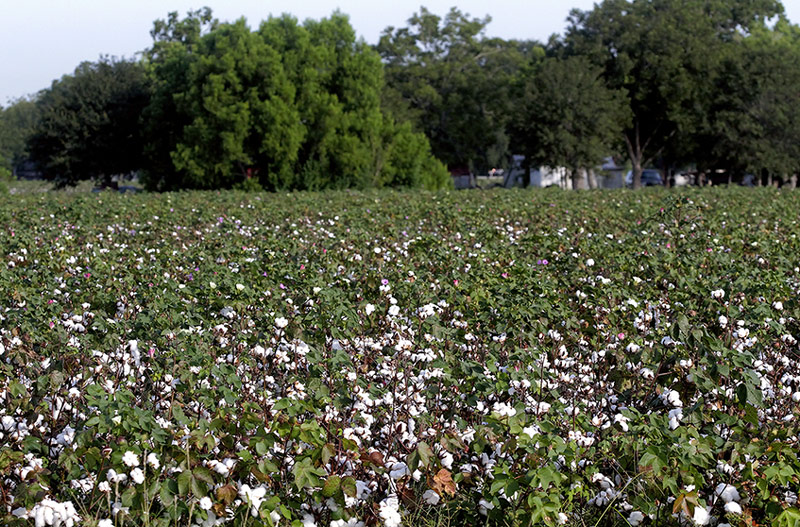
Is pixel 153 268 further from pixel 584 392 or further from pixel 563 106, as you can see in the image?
pixel 563 106

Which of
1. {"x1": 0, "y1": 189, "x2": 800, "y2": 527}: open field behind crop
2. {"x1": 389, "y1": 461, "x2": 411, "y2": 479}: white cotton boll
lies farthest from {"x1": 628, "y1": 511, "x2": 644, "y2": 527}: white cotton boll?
{"x1": 389, "y1": 461, "x2": 411, "y2": 479}: white cotton boll

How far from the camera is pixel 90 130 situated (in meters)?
45.9

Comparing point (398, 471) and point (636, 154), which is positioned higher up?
point (636, 154)

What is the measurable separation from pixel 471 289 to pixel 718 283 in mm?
1669

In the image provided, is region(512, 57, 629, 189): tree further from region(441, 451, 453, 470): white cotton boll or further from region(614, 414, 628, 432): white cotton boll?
region(441, 451, 453, 470): white cotton boll

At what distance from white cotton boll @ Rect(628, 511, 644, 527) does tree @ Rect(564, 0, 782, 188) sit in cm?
4394

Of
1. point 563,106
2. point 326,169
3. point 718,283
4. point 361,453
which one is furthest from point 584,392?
point 563,106

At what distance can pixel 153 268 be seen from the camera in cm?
672

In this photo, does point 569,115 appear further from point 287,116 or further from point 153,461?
point 153,461

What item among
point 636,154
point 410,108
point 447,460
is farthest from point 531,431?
point 410,108

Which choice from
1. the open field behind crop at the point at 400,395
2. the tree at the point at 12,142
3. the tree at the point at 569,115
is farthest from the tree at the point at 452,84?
the open field behind crop at the point at 400,395

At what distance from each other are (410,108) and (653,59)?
1614 centimetres

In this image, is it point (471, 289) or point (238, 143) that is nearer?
point (471, 289)

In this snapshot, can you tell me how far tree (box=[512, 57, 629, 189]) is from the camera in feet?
142
